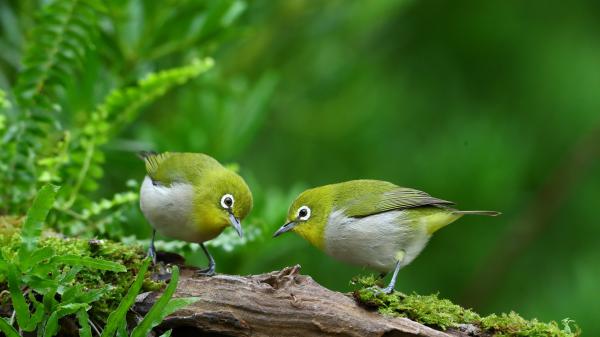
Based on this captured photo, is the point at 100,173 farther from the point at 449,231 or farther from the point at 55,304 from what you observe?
the point at 449,231

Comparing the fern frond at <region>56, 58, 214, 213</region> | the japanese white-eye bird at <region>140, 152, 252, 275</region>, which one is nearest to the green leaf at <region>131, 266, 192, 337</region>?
the japanese white-eye bird at <region>140, 152, 252, 275</region>

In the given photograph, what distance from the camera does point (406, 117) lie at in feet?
24.2

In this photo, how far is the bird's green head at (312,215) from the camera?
3.73 metres

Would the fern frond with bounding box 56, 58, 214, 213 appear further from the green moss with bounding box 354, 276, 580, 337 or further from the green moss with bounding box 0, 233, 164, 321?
the green moss with bounding box 354, 276, 580, 337

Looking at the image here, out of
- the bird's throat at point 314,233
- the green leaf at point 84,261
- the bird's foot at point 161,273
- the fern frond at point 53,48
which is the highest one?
the fern frond at point 53,48

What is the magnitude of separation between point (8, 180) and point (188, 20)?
1.35 m

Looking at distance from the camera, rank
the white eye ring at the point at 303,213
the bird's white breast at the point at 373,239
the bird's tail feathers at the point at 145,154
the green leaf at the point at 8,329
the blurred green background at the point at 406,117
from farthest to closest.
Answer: the blurred green background at the point at 406,117 → the bird's tail feathers at the point at 145,154 → the white eye ring at the point at 303,213 → the bird's white breast at the point at 373,239 → the green leaf at the point at 8,329

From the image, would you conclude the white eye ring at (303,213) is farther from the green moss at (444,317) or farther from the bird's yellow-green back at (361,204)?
Result: the green moss at (444,317)

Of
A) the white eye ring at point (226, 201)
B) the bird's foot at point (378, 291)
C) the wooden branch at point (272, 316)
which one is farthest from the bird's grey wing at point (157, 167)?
the bird's foot at point (378, 291)

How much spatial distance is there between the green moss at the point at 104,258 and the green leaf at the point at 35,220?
0.80 feet

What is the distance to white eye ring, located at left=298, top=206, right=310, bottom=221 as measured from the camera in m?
3.80

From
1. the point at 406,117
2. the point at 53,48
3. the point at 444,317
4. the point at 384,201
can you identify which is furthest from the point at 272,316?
the point at 406,117

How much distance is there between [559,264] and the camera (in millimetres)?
6594

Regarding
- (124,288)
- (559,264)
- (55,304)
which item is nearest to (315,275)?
(559,264)
